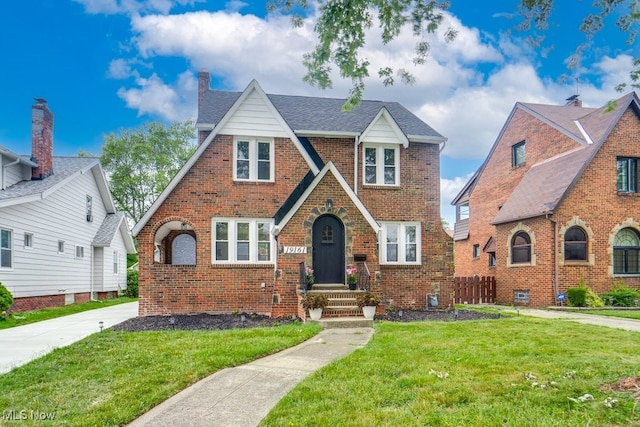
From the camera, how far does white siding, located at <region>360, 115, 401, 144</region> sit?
15930 millimetres

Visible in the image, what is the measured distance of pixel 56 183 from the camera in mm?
18594

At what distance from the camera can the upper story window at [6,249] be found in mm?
15516

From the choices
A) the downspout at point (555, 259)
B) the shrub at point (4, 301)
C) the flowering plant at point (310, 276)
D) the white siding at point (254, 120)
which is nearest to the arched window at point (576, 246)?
the downspout at point (555, 259)

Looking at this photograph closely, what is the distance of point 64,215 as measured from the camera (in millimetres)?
20281

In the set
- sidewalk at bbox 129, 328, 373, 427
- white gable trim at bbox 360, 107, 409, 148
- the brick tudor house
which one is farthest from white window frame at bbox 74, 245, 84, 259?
sidewalk at bbox 129, 328, 373, 427

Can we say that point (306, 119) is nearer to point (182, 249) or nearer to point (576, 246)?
point (182, 249)

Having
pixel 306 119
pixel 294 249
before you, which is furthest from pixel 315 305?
pixel 306 119

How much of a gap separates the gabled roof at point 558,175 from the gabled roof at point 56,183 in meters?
18.7

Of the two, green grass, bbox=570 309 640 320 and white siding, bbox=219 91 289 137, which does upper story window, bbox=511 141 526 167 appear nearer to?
green grass, bbox=570 309 640 320

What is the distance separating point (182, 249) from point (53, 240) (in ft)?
18.3

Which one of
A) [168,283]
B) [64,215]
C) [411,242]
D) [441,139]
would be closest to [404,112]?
[441,139]

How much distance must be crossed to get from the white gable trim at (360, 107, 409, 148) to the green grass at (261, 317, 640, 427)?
8490 millimetres

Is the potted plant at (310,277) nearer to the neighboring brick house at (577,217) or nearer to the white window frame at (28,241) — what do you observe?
the neighboring brick house at (577,217)

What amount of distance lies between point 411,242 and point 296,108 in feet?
22.4
